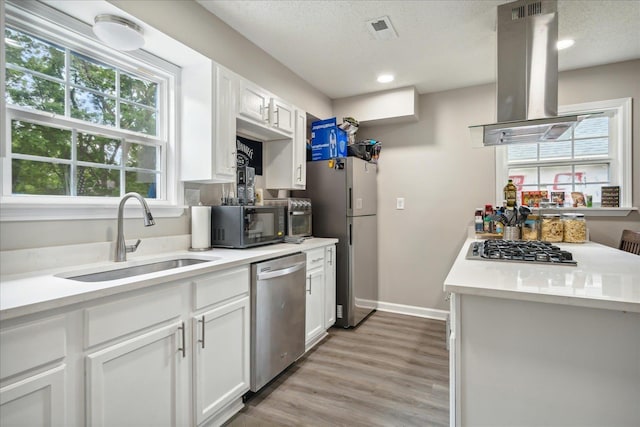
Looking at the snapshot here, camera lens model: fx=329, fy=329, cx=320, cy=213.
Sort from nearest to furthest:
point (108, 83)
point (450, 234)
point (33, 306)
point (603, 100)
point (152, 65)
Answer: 1. point (33, 306)
2. point (108, 83)
3. point (152, 65)
4. point (603, 100)
5. point (450, 234)

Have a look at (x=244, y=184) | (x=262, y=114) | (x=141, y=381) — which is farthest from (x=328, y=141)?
(x=141, y=381)

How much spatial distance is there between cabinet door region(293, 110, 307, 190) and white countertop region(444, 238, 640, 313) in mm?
1775

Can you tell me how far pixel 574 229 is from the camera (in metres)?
2.56

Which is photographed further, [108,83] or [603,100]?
[603,100]

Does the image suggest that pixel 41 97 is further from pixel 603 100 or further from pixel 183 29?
pixel 603 100

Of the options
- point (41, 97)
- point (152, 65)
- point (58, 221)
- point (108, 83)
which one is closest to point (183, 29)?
point (152, 65)

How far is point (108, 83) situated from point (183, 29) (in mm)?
556

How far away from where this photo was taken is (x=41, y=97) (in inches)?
64.7

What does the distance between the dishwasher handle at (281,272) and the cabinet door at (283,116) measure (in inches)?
46.0

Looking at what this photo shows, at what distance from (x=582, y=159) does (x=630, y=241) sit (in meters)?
0.84

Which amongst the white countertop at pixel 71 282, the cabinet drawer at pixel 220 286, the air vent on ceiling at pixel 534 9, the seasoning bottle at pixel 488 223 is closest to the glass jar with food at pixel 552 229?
the seasoning bottle at pixel 488 223

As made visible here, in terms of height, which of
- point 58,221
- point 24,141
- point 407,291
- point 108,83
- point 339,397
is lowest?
point 339,397

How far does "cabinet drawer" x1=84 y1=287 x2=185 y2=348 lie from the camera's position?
1180 mm

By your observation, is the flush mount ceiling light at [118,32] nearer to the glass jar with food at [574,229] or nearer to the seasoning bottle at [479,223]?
the seasoning bottle at [479,223]
